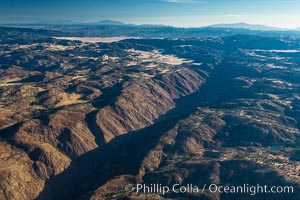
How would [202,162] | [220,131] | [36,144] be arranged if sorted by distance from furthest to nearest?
[220,131] → [36,144] → [202,162]

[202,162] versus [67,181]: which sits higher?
[202,162]

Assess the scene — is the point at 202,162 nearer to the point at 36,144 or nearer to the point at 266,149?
the point at 266,149

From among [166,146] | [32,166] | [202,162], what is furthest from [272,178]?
[32,166]

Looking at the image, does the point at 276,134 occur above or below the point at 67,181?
above

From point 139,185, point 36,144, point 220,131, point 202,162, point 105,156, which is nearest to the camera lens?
point 139,185

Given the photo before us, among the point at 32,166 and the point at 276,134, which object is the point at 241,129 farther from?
the point at 32,166

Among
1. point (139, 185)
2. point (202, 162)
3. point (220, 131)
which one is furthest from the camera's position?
point (220, 131)

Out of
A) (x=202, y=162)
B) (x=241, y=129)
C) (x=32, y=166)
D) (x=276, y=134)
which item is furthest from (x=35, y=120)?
(x=276, y=134)

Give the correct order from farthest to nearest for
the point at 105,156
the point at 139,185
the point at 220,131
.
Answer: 1. the point at 220,131
2. the point at 105,156
3. the point at 139,185

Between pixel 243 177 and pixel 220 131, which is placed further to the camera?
pixel 220 131
